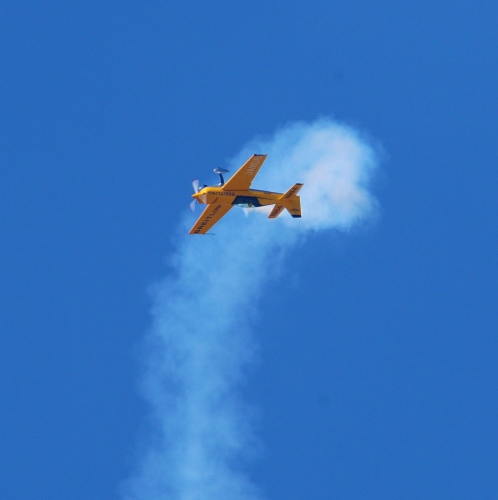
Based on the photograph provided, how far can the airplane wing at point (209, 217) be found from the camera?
109312 mm

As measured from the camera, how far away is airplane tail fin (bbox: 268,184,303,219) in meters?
109

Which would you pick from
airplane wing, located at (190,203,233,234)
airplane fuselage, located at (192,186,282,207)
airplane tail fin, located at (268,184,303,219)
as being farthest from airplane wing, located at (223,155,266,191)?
airplane tail fin, located at (268,184,303,219)

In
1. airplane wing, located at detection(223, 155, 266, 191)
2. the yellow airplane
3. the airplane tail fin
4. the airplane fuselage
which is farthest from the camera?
the airplane tail fin

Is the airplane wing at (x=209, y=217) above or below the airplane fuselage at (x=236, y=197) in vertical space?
above

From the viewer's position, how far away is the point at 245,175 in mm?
106000

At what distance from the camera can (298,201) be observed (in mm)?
110062

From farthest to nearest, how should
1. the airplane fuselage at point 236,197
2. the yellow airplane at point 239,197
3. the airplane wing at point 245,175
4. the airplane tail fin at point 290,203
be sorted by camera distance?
the airplane tail fin at point 290,203 < the airplane fuselage at point 236,197 < the yellow airplane at point 239,197 < the airplane wing at point 245,175

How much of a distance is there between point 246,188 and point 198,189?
13.0ft

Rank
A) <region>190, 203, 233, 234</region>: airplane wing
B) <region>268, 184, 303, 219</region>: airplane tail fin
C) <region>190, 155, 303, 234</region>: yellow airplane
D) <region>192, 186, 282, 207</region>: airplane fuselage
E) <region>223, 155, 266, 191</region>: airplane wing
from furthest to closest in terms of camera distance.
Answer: <region>190, 203, 233, 234</region>: airplane wing < <region>268, 184, 303, 219</region>: airplane tail fin < <region>192, 186, 282, 207</region>: airplane fuselage < <region>190, 155, 303, 234</region>: yellow airplane < <region>223, 155, 266, 191</region>: airplane wing

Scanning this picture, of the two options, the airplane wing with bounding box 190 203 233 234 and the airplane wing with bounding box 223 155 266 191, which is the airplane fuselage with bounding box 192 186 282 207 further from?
the airplane wing with bounding box 190 203 233 234

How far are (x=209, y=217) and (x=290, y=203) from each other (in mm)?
6949

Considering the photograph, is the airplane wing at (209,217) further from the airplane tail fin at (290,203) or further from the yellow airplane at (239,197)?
the airplane tail fin at (290,203)

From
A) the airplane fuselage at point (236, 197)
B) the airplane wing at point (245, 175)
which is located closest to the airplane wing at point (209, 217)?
the airplane fuselage at point (236, 197)

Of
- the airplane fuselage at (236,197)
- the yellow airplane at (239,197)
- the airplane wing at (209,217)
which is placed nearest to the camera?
the yellow airplane at (239,197)
